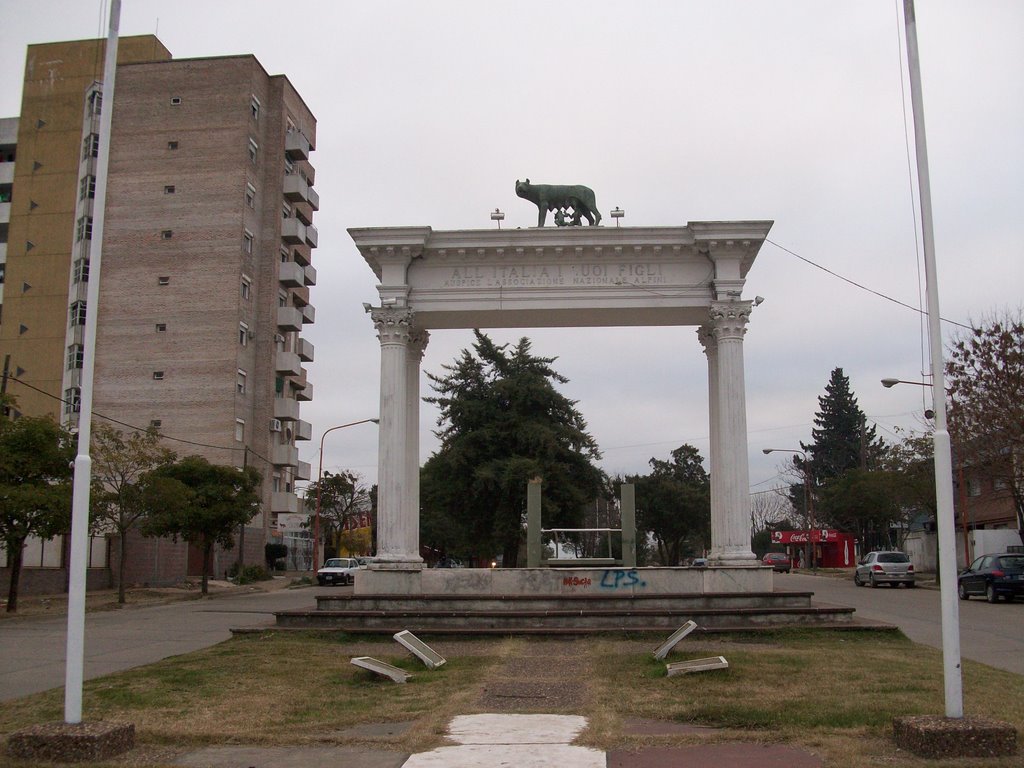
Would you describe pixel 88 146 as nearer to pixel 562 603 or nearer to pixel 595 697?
pixel 562 603

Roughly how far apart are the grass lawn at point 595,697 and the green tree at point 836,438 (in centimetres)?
7762

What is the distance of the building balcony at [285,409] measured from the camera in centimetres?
5572

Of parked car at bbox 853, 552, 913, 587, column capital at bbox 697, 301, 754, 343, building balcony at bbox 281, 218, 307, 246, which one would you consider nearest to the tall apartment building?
building balcony at bbox 281, 218, 307, 246

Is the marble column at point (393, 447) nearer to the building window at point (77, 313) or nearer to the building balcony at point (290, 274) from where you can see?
the building window at point (77, 313)

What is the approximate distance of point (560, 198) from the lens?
21.5 m

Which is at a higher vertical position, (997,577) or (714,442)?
(714,442)

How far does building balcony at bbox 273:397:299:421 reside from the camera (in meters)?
55.7

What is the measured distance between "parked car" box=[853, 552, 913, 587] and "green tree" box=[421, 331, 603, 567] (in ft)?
37.3

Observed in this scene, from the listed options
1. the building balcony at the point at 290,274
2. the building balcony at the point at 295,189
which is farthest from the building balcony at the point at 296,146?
the building balcony at the point at 290,274

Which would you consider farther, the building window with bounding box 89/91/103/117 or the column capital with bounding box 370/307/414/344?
the building window with bounding box 89/91/103/117

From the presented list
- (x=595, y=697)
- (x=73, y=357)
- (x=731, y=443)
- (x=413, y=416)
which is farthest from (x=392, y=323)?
(x=73, y=357)

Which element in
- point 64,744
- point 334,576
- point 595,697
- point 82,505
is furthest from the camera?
point 334,576

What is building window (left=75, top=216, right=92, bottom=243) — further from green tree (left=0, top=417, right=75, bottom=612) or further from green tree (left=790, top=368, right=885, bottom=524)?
green tree (left=790, top=368, right=885, bottom=524)

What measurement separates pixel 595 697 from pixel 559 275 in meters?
11.7
